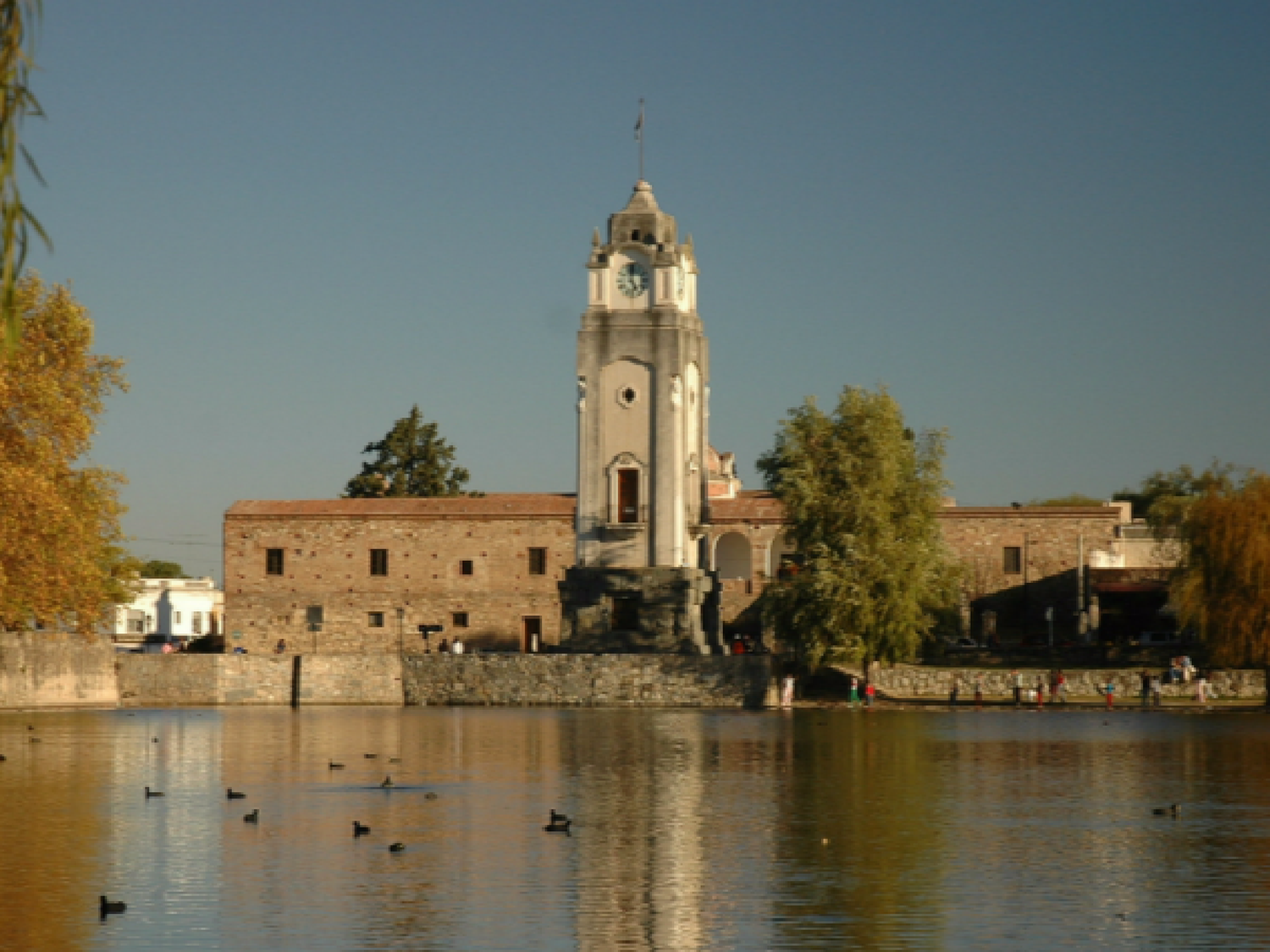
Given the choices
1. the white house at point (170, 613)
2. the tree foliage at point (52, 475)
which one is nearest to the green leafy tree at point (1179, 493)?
the tree foliage at point (52, 475)

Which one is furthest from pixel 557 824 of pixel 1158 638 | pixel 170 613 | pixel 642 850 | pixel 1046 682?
pixel 170 613

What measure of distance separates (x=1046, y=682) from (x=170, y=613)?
2658 inches

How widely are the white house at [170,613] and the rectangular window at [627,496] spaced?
50.9m

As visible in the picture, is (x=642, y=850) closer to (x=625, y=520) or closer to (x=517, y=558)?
(x=625, y=520)

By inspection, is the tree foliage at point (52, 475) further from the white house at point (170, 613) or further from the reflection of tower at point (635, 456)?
the white house at point (170, 613)

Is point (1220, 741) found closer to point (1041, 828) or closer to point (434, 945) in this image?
point (1041, 828)

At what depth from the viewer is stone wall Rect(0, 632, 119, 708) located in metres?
52.7

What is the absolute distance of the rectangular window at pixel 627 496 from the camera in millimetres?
68938

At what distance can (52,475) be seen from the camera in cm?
4950

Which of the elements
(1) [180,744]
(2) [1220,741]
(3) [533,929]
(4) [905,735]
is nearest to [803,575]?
(4) [905,735]

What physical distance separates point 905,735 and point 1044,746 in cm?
466

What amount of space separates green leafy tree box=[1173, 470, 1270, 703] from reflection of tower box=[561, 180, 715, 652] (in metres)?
18.6

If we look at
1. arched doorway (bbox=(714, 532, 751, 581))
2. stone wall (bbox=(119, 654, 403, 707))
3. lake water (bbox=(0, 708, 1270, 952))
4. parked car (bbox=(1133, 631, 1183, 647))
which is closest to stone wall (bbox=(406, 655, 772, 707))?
stone wall (bbox=(119, 654, 403, 707))

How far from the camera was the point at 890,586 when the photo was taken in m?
59.3
